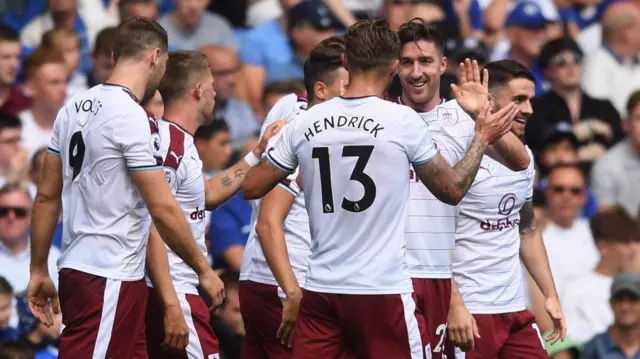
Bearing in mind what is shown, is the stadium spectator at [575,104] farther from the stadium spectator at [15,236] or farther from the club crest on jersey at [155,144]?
the club crest on jersey at [155,144]

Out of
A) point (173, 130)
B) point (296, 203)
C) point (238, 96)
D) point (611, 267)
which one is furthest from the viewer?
point (238, 96)

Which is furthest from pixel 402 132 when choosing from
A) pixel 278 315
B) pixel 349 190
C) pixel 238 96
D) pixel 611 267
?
pixel 238 96

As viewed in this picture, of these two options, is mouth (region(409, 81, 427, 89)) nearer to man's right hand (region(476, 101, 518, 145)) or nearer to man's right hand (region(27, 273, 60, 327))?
man's right hand (region(476, 101, 518, 145))

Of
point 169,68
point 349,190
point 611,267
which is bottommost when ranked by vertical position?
point 611,267

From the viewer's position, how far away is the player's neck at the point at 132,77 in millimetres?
7430

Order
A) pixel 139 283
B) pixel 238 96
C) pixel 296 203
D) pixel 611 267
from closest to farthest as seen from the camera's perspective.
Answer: pixel 139 283, pixel 296 203, pixel 611 267, pixel 238 96

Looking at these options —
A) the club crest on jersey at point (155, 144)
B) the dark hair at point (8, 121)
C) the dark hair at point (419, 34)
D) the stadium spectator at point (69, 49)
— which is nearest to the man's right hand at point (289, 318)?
the club crest on jersey at point (155, 144)

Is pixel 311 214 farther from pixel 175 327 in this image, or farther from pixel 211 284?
pixel 175 327

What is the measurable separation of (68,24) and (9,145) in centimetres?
207

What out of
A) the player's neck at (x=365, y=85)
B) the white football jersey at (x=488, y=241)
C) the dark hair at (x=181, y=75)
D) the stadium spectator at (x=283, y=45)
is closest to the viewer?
the player's neck at (x=365, y=85)

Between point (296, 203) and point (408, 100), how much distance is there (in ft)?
3.00

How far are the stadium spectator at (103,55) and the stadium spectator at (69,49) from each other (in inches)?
19.6

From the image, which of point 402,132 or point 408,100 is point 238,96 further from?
point 402,132

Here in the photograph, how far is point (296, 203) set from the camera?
8.55 metres
